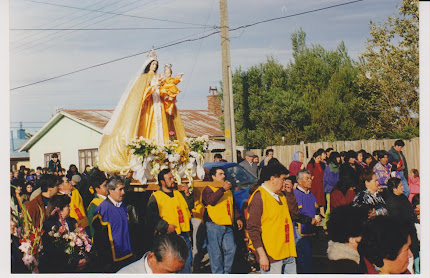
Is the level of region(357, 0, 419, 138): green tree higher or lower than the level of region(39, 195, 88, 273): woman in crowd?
higher

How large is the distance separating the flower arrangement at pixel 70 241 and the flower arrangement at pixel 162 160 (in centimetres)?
156

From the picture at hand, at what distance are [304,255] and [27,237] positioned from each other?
3344 mm

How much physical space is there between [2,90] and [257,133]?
1238 centimetres

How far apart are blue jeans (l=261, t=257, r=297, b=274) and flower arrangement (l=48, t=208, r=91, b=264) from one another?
1.92 m

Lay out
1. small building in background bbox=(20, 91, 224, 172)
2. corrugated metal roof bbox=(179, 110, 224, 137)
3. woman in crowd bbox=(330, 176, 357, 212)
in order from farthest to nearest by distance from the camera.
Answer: corrugated metal roof bbox=(179, 110, 224, 137)
small building in background bbox=(20, 91, 224, 172)
woman in crowd bbox=(330, 176, 357, 212)

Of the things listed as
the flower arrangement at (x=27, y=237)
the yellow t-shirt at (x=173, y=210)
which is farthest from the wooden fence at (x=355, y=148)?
the flower arrangement at (x=27, y=237)

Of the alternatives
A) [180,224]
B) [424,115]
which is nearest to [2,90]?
[180,224]

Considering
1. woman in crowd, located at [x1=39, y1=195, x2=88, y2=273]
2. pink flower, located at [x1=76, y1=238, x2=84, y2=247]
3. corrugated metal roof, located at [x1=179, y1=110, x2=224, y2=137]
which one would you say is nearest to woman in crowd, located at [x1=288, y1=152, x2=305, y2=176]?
woman in crowd, located at [x1=39, y1=195, x2=88, y2=273]

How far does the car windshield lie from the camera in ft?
31.4

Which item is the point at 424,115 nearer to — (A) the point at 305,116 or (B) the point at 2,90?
(B) the point at 2,90

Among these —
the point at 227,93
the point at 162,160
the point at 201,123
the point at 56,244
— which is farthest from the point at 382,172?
the point at 201,123

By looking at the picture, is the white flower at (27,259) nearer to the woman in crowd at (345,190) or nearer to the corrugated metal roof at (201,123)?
the woman in crowd at (345,190)

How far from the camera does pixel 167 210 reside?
6.43 m

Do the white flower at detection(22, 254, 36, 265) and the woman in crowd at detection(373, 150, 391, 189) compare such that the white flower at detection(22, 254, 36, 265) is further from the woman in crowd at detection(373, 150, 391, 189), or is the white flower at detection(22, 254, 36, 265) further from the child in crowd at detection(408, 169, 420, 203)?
the child in crowd at detection(408, 169, 420, 203)
